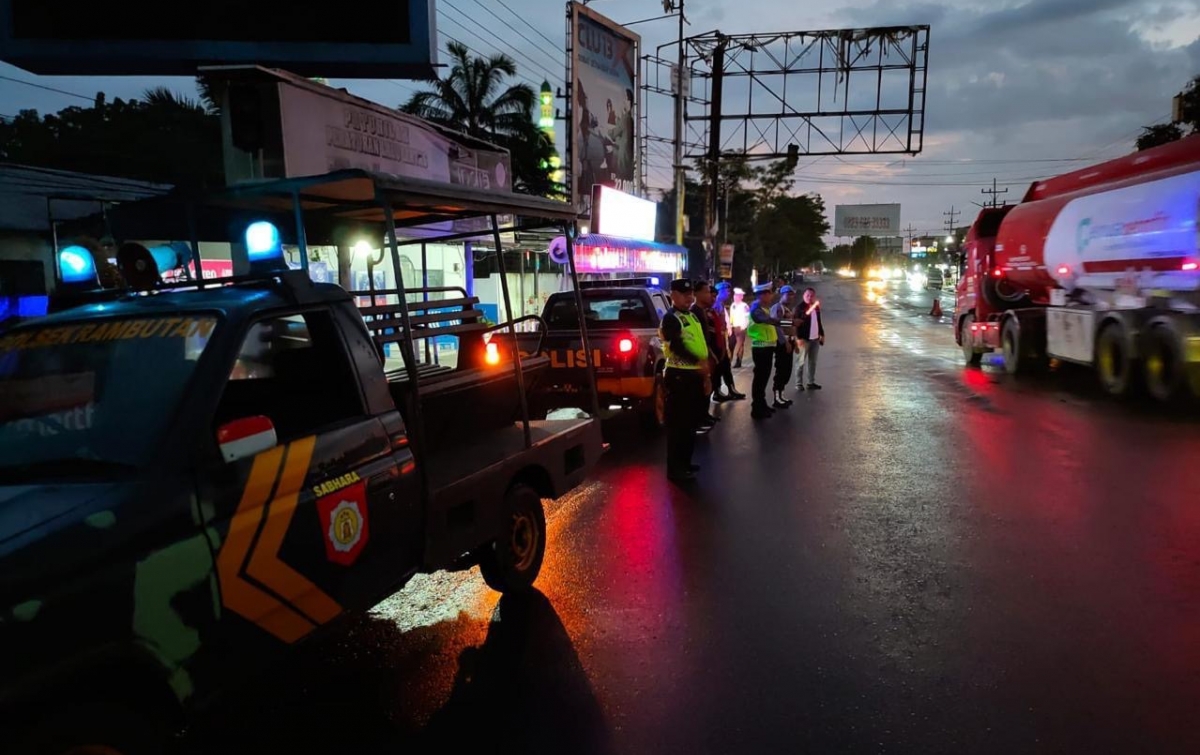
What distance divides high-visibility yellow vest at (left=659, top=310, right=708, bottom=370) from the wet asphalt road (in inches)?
42.4

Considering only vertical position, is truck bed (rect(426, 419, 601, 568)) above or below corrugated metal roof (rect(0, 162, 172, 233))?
below

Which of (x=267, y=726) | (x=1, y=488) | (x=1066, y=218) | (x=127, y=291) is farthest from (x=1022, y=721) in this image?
(x=1066, y=218)

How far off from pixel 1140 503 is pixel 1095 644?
2.99 metres

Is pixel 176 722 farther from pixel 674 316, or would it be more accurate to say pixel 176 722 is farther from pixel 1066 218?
pixel 1066 218

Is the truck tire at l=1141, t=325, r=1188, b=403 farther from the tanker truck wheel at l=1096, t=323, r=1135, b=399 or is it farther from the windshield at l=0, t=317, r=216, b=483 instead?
the windshield at l=0, t=317, r=216, b=483

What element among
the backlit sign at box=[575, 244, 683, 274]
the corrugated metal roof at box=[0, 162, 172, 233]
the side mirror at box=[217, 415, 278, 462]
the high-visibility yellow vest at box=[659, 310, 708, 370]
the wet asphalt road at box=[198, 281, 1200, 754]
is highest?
the corrugated metal roof at box=[0, 162, 172, 233]

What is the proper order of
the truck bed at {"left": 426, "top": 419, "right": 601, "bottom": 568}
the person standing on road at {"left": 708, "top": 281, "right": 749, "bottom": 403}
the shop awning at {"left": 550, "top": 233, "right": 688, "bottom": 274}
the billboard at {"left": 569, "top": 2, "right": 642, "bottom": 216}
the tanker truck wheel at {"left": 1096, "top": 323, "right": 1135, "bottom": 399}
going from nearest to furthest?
the truck bed at {"left": 426, "top": 419, "right": 601, "bottom": 568} < the person standing on road at {"left": 708, "top": 281, "right": 749, "bottom": 403} < the tanker truck wheel at {"left": 1096, "top": 323, "right": 1135, "bottom": 399} < the shop awning at {"left": 550, "top": 233, "right": 688, "bottom": 274} < the billboard at {"left": 569, "top": 2, "right": 642, "bottom": 216}

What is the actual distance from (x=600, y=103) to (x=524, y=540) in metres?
21.6

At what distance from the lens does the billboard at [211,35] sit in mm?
12742

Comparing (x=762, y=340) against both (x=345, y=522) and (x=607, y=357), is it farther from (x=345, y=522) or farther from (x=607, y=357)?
(x=345, y=522)

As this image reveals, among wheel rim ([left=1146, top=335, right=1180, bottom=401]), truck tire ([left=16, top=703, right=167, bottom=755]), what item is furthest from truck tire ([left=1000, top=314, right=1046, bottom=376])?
truck tire ([left=16, top=703, right=167, bottom=755])

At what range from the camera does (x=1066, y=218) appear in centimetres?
1346

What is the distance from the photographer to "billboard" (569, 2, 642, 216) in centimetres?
2280

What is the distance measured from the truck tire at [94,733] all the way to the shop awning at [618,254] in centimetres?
1505
